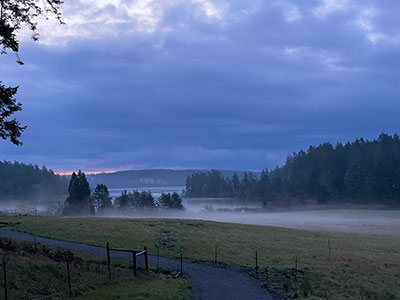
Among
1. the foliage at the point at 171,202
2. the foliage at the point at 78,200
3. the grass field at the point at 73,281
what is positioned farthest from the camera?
the foliage at the point at 171,202

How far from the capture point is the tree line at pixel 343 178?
150625mm

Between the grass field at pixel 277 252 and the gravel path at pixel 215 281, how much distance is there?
153 centimetres

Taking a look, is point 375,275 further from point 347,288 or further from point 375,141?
point 375,141

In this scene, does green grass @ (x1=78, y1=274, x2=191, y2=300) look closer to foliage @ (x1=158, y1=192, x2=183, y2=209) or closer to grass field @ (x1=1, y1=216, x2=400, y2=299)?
grass field @ (x1=1, y1=216, x2=400, y2=299)

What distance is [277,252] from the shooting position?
38.1m

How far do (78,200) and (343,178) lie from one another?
111 meters

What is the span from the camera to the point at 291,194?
570 feet

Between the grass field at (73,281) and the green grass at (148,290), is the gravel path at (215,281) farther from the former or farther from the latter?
the grass field at (73,281)

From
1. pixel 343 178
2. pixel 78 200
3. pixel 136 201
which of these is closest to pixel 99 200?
pixel 136 201

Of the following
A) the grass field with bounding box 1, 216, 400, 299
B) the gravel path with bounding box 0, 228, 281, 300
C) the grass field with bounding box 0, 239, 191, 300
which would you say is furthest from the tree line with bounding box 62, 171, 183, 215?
the grass field with bounding box 0, 239, 191, 300

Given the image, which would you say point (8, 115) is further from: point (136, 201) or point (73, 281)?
point (136, 201)

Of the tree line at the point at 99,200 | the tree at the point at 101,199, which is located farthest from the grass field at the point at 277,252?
the tree at the point at 101,199

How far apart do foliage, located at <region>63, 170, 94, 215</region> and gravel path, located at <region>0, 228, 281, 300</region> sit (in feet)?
260

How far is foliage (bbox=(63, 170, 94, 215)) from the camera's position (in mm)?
110156
